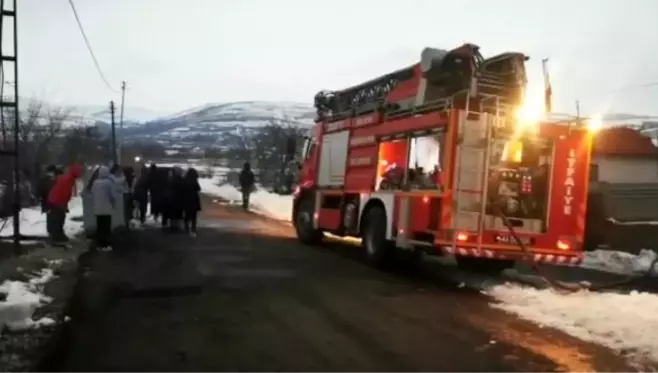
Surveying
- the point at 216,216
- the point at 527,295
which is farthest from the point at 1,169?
the point at 216,216

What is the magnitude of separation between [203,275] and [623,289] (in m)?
6.81

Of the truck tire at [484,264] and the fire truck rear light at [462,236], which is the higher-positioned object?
the fire truck rear light at [462,236]

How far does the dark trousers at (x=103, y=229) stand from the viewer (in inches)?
648

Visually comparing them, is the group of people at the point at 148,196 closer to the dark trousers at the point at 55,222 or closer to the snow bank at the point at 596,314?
the dark trousers at the point at 55,222

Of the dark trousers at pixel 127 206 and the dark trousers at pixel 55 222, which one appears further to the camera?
the dark trousers at pixel 127 206

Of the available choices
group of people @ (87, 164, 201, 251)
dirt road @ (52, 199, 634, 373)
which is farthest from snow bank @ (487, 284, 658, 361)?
group of people @ (87, 164, 201, 251)

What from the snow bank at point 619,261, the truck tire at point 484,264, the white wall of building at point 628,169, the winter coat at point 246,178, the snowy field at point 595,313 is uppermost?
the white wall of building at point 628,169

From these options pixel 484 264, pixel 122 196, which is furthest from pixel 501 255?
pixel 122 196

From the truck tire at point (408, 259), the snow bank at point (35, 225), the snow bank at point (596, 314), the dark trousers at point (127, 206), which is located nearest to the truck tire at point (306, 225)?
the truck tire at point (408, 259)

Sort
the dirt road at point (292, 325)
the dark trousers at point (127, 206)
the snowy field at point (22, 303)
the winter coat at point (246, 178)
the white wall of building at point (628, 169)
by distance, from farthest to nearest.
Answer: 1. the white wall of building at point (628, 169)
2. the winter coat at point (246, 178)
3. the dark trousers at point (127, 206)
4. the snowy field at point (22, 303)
5. the dirt road at point (292, 325)

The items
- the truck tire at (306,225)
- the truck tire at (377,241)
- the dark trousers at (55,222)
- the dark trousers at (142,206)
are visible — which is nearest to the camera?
the truck tire at (377,241)

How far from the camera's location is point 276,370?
672 centimetres

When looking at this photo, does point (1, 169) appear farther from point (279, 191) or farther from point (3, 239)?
point (279, 191)

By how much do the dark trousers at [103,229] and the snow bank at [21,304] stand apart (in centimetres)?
508
